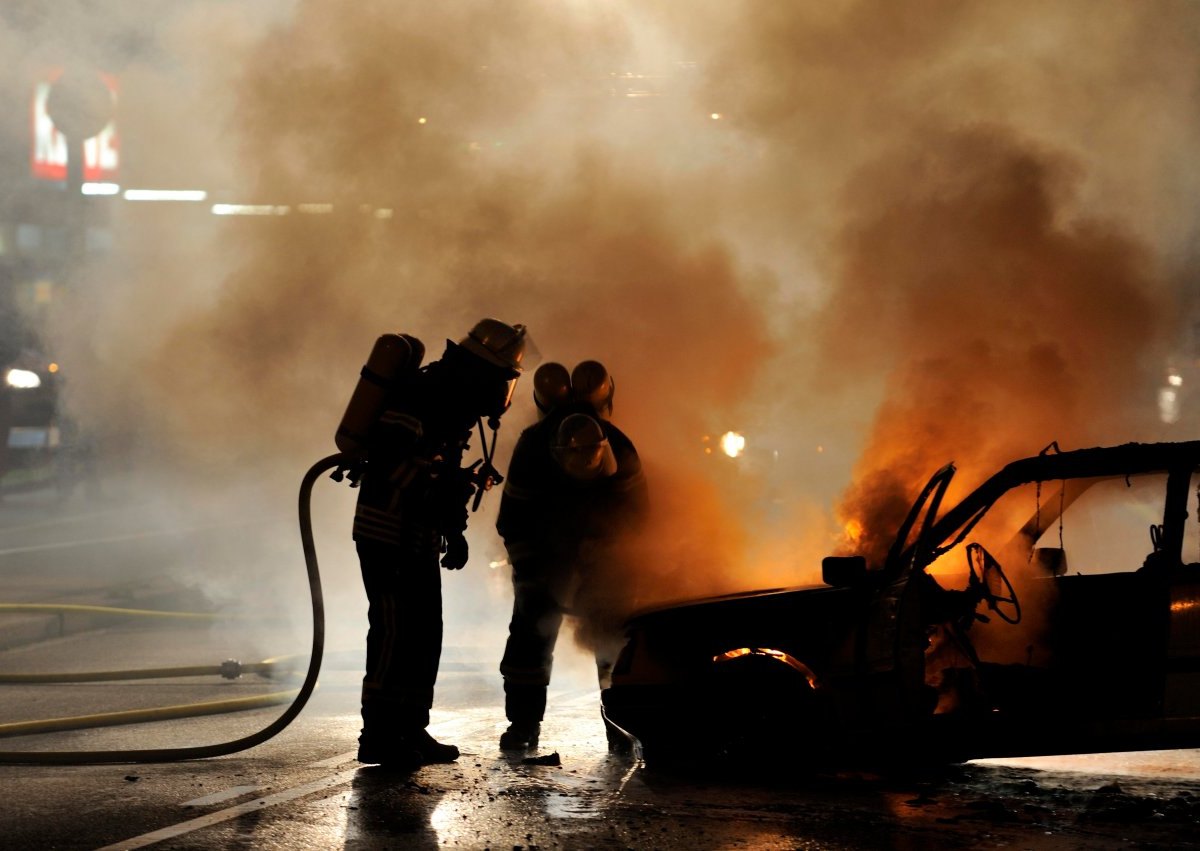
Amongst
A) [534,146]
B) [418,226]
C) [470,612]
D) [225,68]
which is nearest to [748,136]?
[534,146]

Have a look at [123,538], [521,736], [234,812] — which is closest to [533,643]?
[521,736]

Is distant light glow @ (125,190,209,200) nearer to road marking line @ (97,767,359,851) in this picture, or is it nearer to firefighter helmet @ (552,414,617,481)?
firefighter helmet @ (552,414,617,481)

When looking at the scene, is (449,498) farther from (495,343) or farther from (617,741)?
(617,741)

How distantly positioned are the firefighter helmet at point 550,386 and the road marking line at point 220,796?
7.82ft

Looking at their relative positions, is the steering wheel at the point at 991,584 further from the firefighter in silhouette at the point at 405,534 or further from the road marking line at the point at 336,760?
the road marking line at the point at 336,760

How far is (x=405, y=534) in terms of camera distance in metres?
5.89

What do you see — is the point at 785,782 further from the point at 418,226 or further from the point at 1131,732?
the point at 418,226

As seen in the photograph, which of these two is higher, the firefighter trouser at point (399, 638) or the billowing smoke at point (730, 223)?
the billowing smoke at point (730, 223)

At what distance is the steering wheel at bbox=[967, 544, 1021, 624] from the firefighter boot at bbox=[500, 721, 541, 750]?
6.47 ft

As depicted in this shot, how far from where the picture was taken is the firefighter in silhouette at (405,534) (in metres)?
5.82

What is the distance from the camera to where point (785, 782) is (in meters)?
5.41

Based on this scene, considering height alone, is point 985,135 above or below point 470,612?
above

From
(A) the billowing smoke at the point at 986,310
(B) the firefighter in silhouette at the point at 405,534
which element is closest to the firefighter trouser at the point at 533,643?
(B) the firefighter in silhouette at the point at 405,534

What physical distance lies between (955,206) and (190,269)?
7127mm
